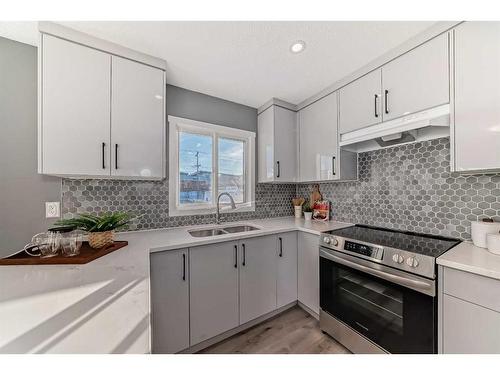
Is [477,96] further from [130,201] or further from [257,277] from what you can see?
[130,201]

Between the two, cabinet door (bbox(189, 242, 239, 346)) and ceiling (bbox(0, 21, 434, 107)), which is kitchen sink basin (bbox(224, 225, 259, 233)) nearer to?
cabinet door (bbox(189, 242, 239, 346))

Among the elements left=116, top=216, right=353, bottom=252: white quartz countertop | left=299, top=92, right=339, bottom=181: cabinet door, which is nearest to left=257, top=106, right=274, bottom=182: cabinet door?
left=299, top=92, right=339, bottom=181: cabinet door

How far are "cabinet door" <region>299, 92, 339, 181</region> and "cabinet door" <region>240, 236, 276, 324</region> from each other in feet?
2.84

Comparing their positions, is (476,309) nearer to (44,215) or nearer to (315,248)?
(315,248)

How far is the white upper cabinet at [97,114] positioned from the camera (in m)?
1.22

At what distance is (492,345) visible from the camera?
92 centimetres

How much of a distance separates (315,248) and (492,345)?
3.45 feet

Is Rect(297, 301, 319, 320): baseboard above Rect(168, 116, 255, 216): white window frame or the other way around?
the other way around

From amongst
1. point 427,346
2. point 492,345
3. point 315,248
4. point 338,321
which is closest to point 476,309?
point 492,345

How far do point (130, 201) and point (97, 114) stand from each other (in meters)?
0.74

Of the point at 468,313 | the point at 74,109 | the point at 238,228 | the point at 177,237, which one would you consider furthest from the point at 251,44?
the point at 468,313

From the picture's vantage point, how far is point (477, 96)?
3.61ft

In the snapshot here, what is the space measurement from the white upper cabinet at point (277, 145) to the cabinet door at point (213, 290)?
1.00 meters

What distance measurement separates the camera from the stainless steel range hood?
4.11 ft
